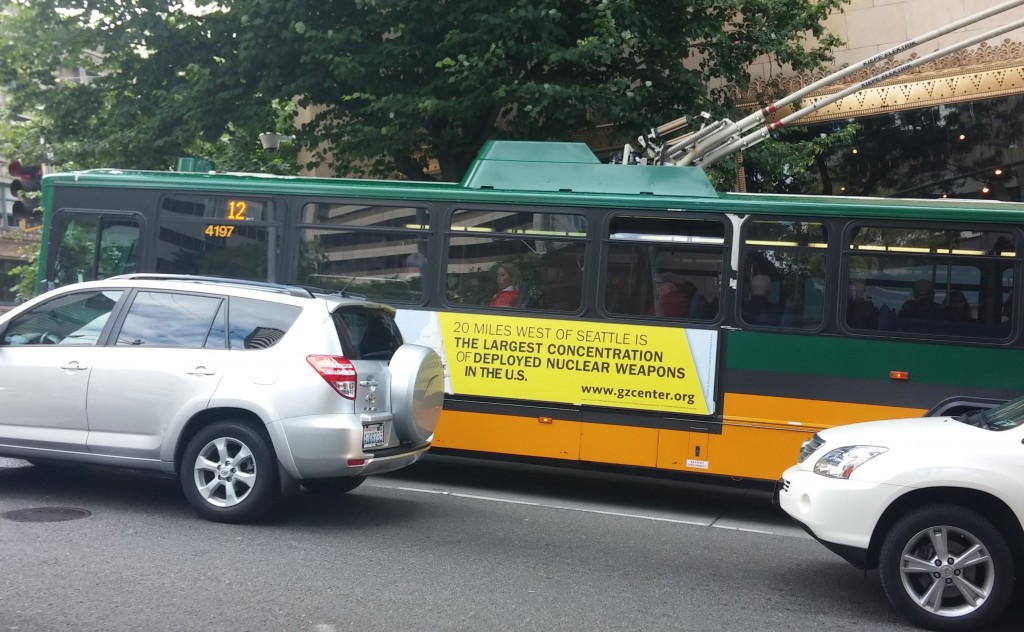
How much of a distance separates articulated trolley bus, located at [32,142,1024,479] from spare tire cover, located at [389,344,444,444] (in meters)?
1.71

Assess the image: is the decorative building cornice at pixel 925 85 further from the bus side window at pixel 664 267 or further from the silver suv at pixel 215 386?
the silver suv at pixel 215 386

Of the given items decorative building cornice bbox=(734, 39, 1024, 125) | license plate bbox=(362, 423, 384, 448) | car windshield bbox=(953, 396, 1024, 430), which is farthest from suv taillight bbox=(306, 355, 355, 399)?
decorative building cornice bbox=(734, 39, 1024, 125)

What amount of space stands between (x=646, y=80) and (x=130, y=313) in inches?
353

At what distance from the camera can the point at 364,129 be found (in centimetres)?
1409

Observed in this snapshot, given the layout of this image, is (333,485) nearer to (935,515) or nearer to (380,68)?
(935,515)

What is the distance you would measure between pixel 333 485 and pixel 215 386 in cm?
164

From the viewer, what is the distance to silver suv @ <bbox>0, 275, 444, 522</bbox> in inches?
284

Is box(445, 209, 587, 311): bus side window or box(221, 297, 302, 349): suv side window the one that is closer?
box(221, 297, 302, 349): suv side window

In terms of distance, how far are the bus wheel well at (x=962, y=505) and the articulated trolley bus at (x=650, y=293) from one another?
3.09m

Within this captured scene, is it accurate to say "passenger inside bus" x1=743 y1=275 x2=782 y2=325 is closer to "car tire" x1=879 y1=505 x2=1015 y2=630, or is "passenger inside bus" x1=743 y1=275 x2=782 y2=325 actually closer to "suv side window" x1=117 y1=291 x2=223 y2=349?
"car tire" x1=879 y1=505 x2=1015 y2=630

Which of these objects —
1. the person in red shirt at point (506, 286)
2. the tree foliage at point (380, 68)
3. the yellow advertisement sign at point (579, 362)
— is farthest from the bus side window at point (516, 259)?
the tree foliage at point (380, 68)

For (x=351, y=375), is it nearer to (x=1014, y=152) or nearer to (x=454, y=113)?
(x=454, y=113)

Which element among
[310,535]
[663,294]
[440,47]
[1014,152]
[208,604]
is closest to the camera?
[208,604]

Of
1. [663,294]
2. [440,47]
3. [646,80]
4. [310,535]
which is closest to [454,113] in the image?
[440,47]
